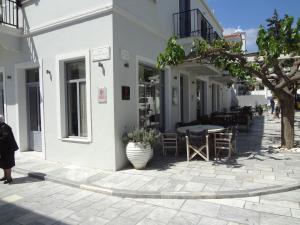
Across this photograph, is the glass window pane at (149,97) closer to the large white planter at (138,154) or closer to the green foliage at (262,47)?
the green foliage at (262,47)

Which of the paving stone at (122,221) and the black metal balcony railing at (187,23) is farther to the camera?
the black metal balcony railing at (187,23)

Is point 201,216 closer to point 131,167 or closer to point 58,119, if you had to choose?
point 131,167

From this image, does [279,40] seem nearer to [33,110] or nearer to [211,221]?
[211,221]

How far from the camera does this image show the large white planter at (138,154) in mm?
6133

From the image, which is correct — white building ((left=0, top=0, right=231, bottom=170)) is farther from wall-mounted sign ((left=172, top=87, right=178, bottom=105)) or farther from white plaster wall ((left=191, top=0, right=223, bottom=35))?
white plaster wall ((left=191, top=0, right=223, bottom=35))

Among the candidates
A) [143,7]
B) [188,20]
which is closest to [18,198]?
[143,7]

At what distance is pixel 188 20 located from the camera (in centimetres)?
1038

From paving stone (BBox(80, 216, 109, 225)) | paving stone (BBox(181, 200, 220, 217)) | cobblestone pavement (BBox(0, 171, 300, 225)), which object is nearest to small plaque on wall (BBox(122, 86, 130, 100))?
cobblestone pavement (BBox(0, 171, 300, 225))

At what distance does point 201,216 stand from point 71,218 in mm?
2002

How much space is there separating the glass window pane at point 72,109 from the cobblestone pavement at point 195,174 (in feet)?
3.39

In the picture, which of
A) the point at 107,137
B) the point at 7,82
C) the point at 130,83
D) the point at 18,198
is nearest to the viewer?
the point at 18,198

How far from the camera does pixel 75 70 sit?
23.5ft

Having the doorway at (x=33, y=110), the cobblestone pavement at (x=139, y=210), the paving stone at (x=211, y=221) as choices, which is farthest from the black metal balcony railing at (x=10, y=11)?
the paving stone at (x=211, y=221)

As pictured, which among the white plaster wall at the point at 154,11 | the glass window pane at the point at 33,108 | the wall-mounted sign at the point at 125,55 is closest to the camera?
the wall-mounted sign at the point at 125,55
